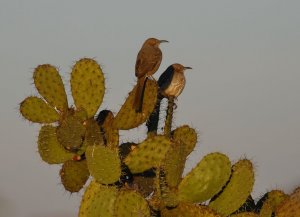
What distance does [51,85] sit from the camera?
6887 mm

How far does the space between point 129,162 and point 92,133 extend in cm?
70

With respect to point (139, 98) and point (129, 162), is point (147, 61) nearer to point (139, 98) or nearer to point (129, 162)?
point (139, 98)

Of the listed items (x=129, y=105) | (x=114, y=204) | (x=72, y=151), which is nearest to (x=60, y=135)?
(x=72, y=151)

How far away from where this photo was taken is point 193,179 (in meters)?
5.68

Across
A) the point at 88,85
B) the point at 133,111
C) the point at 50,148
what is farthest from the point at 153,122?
the point at 50,148

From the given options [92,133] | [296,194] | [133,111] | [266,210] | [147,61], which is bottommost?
[266,210]

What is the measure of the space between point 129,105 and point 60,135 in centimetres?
70

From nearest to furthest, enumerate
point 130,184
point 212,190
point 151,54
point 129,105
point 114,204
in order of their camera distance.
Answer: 1. point 114,204
2. point 212,190
3. point 130,184
4. point 129,105
5. point 151,54

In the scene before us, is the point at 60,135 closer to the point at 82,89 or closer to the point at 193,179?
the point at 82,89

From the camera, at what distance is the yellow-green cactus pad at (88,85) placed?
6.71 m

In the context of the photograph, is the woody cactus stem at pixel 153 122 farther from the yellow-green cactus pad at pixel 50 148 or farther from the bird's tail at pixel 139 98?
the yellow-green cactus pad at pixel 50 148

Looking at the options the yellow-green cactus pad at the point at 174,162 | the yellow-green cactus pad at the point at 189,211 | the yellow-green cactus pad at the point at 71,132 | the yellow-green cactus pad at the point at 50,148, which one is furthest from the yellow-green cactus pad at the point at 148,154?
the yellow-green cactus pad at the point at 50,148

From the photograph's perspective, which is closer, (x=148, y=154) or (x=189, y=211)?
(x=189, y=211)

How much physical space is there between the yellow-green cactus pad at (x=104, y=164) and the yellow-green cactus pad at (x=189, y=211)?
0.49m
